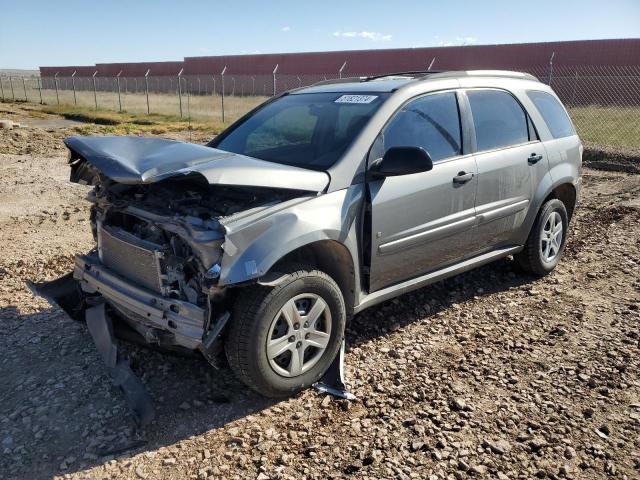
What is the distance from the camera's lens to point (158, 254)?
310cm

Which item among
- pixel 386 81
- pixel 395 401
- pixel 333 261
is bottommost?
pixel 395 401

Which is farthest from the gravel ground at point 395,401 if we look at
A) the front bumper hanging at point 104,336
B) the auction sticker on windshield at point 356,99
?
the auction sticker on windshield at point 356,99

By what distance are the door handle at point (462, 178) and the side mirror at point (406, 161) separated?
2.17ft

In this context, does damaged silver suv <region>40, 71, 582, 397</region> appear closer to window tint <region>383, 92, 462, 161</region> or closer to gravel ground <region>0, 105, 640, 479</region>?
window tint <region>383, 92, 462, 161</region>

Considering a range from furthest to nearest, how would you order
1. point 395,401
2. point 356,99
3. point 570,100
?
1. point 570,100
2. point 356,99
3. point 395,401

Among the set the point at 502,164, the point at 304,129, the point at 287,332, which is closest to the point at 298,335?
the point at 287,332

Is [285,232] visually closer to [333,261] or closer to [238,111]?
[333,261]

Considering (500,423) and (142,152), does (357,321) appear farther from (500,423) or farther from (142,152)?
(142,152)

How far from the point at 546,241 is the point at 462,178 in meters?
1.63

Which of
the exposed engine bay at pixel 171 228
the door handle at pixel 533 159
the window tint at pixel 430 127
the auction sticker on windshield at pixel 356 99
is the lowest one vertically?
the exposed engine bay at pixel 171 228

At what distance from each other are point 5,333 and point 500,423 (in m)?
3.55

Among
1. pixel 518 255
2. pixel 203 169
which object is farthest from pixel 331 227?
pixel 518 255

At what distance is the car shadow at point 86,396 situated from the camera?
9.70 ft

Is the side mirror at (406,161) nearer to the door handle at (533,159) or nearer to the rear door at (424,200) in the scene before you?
the rear door at (424,200)
